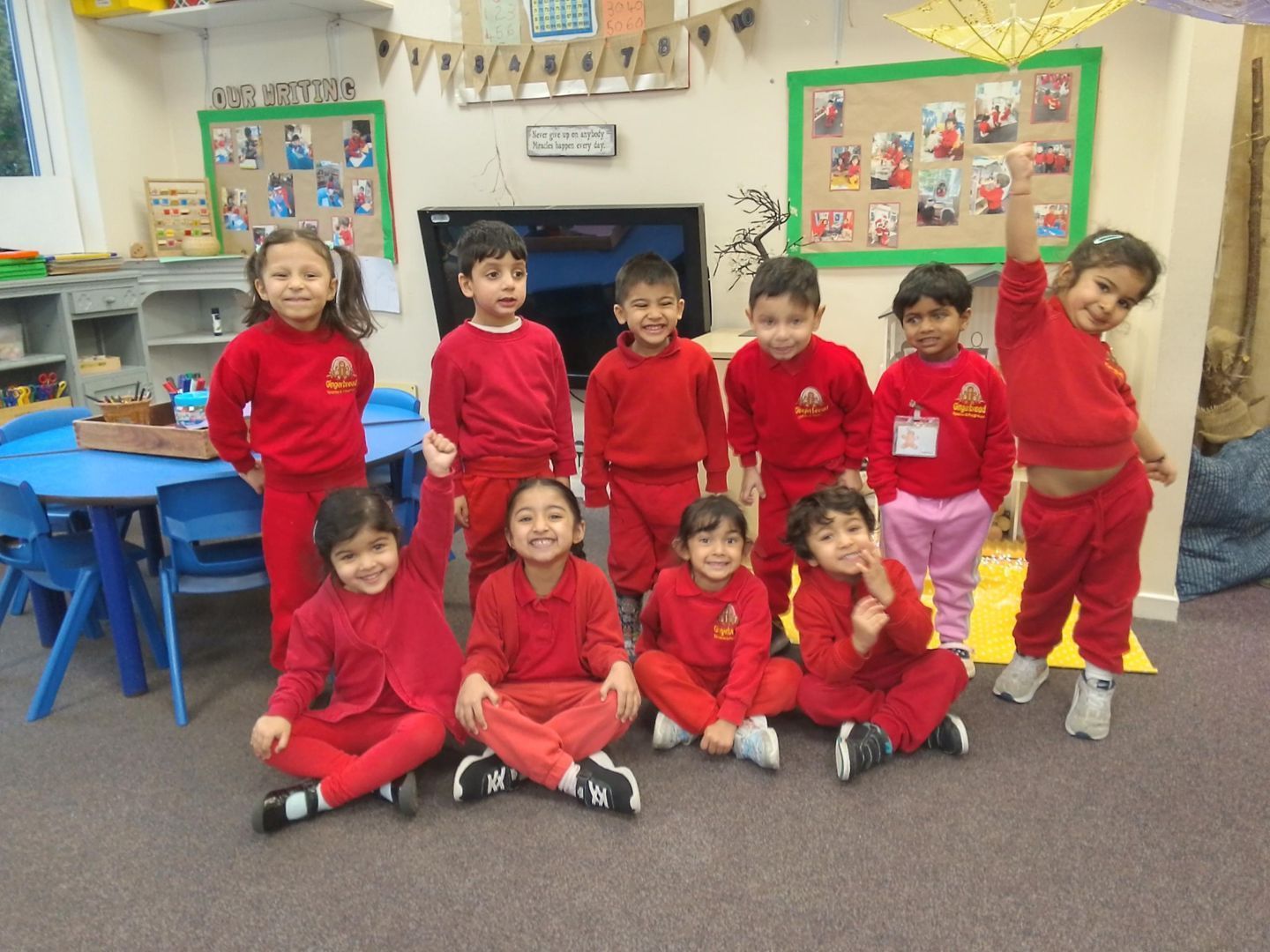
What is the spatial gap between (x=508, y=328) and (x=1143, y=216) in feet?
6.69

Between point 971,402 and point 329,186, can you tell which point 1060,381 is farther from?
point 329,186

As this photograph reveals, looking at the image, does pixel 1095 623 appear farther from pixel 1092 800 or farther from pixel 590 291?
pixel 590 291

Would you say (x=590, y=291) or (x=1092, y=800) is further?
(x=590, y=291)

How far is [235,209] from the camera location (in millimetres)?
4332

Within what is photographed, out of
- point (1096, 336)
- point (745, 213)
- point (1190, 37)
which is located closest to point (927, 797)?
point (1096, 336)

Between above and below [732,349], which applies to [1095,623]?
below

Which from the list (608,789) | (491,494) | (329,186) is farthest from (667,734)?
(329,186)

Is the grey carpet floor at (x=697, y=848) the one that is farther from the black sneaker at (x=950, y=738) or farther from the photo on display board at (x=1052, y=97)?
the photo on display board at (x=1052, y=97)

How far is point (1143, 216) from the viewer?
9.83ft

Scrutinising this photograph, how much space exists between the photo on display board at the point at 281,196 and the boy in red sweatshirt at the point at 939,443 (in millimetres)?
2959

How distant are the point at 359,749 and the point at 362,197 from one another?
2776 millimetres

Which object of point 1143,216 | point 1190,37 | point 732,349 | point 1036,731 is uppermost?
point 1190,37

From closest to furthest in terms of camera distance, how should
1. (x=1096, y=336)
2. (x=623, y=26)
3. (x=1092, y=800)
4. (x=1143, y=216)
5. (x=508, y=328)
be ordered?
1. (x=1092, y=800)
2. (x=1096, y=336)
3. (x=508, y=328)
4. (x=1143, y=216)
5. (x=623, y=26)

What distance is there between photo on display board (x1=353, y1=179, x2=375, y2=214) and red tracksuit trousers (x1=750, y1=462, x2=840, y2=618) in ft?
8.06
